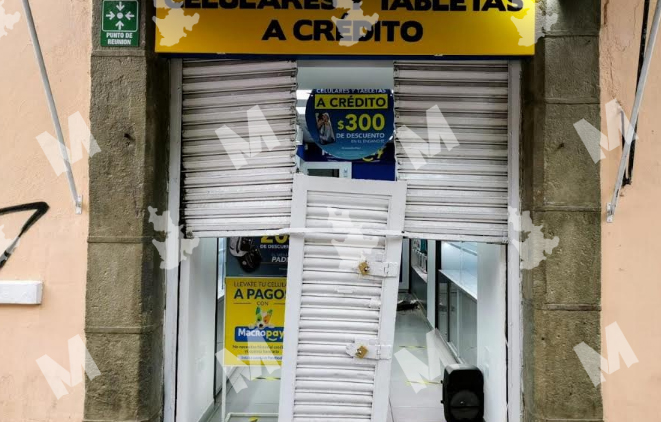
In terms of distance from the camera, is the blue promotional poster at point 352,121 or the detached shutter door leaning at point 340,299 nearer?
the detached shutter door leaning at point 340,299

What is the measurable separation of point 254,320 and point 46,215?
6.34ft

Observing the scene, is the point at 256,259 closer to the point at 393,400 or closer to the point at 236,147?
the point at 236,147

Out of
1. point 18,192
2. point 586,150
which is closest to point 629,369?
point 586,150

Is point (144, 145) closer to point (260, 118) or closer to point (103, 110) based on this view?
Result: point (103, 110)

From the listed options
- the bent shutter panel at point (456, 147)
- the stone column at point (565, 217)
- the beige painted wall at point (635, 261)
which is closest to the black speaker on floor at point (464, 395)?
the stone column at point (565, 217)

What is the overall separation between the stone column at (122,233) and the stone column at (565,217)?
2489 millimetres

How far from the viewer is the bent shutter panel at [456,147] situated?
10.6 ft

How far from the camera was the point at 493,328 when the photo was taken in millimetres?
3557

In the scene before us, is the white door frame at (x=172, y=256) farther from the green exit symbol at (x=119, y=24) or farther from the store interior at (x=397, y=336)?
the green exit symbol at (x=119, y=24)

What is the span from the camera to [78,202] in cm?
304

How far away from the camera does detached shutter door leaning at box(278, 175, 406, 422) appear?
3213mm

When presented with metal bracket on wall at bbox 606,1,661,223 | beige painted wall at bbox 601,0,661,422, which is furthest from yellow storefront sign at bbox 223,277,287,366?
metal bracket on wall at bbox 606,1,661,223

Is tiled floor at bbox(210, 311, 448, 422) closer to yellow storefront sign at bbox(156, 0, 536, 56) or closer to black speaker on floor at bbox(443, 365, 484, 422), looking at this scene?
black speaker on floor at bbox(443, 365, 484, 422)

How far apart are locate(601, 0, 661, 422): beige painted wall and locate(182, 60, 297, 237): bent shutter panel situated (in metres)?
2.10
